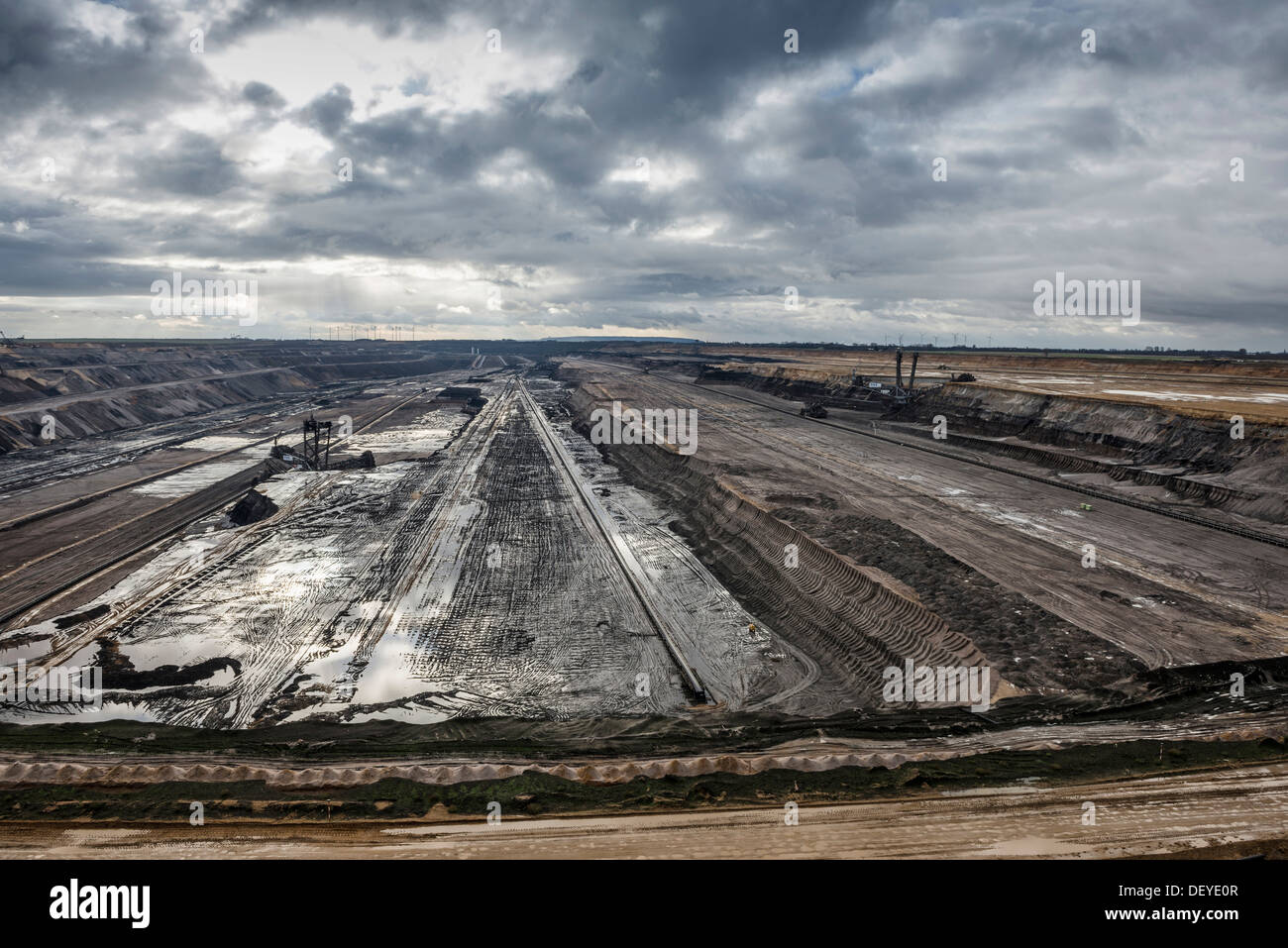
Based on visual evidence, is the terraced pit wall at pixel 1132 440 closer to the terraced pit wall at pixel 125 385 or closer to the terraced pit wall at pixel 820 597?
the terraced pit wall at pixel 820 597

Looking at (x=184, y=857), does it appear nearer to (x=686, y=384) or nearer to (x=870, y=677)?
(x=870, y=677)

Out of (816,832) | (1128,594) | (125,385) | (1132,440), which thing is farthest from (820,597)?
(125,385)

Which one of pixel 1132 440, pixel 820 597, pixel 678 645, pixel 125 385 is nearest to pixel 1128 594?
pixel 820 597

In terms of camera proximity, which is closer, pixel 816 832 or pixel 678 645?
pixel 816 832

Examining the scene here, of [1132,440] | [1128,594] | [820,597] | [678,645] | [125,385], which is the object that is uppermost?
[125,385]

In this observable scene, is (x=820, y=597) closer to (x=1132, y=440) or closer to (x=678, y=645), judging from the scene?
(x=678, y=645)

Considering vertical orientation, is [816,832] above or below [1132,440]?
below

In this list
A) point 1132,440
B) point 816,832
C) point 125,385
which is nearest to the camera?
point 816,832

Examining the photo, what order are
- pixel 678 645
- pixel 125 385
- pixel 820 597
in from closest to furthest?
pixel 678 645 → pixel 820 597 → pixel 125 385

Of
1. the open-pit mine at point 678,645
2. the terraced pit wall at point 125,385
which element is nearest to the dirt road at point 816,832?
the open-pit mine at point 678,645
